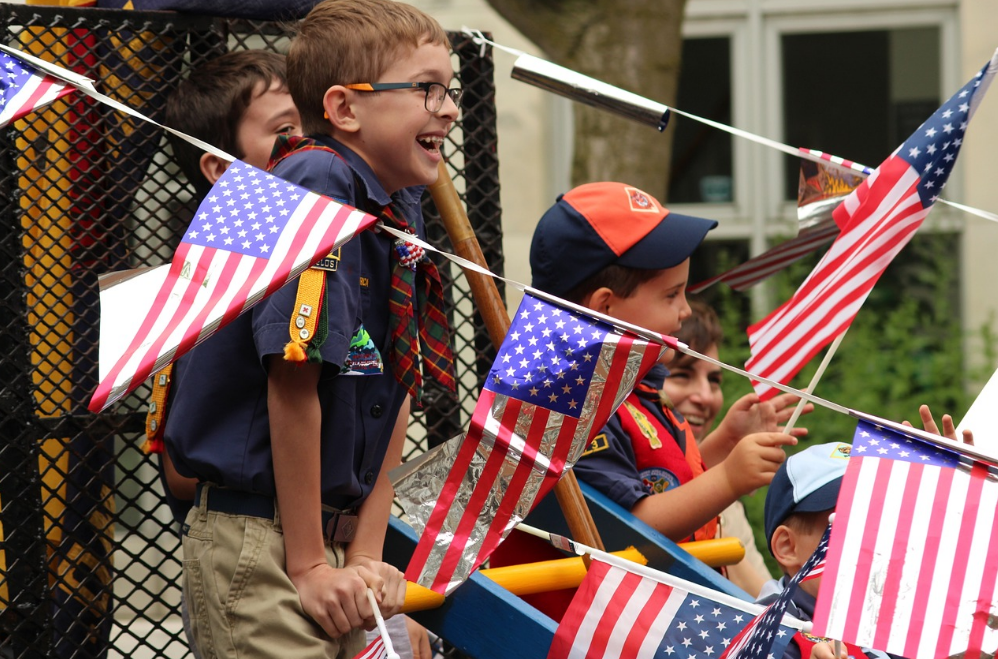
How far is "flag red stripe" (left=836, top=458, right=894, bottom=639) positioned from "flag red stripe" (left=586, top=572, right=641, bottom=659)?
0.54 metres

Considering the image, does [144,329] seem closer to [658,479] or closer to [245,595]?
[245,595]

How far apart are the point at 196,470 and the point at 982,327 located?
18.8 ft

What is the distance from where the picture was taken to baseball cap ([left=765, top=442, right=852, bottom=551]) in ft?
8.84

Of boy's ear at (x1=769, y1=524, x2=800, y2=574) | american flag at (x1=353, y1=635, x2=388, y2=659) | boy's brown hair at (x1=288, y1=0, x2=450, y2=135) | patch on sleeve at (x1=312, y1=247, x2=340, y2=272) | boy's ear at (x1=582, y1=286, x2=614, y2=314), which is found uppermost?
boy's brown hair at (x1=288, y1=0, x2=450, y2=135)

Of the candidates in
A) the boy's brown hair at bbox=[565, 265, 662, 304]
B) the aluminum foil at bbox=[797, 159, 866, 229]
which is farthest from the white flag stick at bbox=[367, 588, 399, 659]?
the aluminum foil at bbox=[797, 159, 866, 229]

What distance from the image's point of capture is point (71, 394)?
2809 mm

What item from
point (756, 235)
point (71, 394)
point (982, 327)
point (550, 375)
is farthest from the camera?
point (756, 235)

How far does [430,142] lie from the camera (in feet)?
8.14

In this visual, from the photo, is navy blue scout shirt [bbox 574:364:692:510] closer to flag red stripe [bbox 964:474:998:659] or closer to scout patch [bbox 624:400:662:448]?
scout patch [bbox 624:400:662:448]

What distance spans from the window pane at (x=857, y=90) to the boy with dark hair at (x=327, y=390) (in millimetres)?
5771

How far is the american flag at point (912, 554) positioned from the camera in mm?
1846

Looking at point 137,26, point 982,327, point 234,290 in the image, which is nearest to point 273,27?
point 137,26

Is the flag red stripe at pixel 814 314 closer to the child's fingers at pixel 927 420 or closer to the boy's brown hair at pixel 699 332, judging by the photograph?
the child's fingers at pixel 927 420

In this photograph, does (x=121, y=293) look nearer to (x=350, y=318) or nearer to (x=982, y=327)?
(x=350, y=318)
